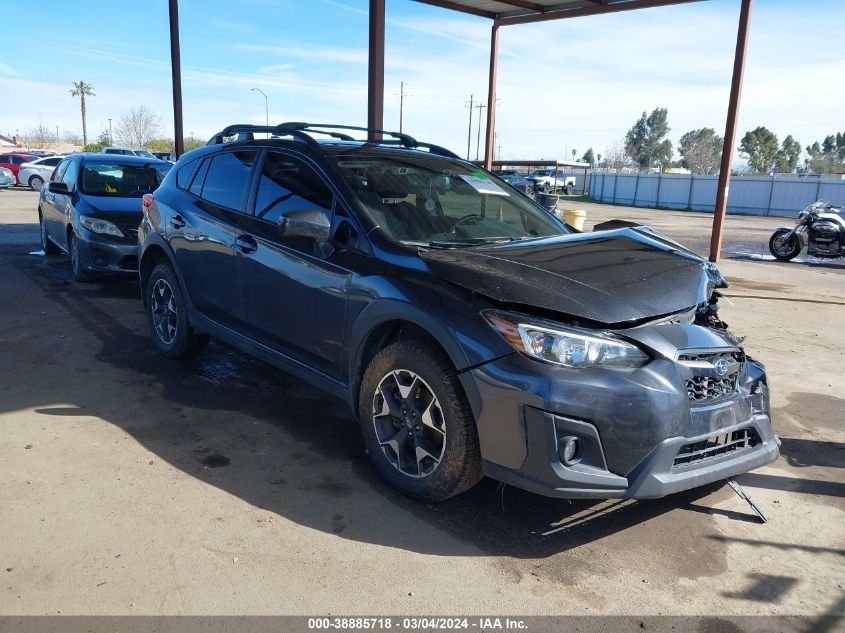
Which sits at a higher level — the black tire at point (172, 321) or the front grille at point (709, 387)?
the front grille at point (709, 387)

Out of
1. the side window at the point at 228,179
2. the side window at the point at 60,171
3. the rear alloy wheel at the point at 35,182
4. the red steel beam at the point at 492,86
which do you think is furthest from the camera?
→ the rear alloy wheel at the point at 35,182

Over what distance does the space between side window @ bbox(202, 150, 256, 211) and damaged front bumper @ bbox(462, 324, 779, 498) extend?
2536 millimetres

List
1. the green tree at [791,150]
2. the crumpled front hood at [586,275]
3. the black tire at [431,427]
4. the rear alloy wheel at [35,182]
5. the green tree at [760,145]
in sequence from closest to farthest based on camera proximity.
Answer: the crumpled front hood at [586,275] → the black tire at [431,427] → the rear alloy wheel at [35,182] → the green tree at [760,145] → the green tree at [791,150]

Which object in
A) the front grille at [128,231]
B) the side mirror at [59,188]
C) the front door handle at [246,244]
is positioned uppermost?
the side mirror at [59,188]

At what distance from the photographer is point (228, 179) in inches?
195

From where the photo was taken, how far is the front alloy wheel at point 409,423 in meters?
3.31

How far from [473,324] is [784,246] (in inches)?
559

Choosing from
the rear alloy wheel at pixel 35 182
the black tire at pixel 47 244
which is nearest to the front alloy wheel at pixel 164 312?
the black tire at pixel 47 244

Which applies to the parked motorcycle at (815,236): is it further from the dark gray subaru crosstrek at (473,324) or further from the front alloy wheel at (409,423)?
the front alloy wheel at (409,423)

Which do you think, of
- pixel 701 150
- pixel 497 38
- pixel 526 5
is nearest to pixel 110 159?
pixel 526 5

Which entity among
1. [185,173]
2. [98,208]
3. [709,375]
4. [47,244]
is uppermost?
[185,173]

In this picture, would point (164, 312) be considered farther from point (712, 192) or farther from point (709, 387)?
point (712, 192)

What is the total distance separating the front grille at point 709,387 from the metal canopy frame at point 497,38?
8.70 m

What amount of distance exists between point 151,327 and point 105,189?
421 cm
